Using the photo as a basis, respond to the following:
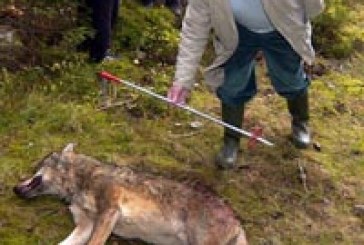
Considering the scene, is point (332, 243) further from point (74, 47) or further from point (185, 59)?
point (74, 47)

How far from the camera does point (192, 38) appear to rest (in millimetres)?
4984

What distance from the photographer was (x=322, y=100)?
6645 mm

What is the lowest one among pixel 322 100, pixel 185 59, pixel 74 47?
pixel 322 100

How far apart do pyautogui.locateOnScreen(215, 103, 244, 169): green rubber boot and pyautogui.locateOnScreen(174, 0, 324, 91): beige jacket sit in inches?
17.9

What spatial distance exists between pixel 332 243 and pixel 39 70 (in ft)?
7.73

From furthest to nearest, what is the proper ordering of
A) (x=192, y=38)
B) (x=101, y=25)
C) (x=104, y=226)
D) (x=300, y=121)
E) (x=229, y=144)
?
(x=101, y=25) < (x=300, y=121) < (x=229, y=144) < (x=192, y=38) < (x=104, y=226)

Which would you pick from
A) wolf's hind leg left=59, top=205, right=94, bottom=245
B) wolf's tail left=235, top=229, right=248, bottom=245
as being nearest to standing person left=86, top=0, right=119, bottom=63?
wolf's hind leg left=59, top=205, right=94, bottom=245

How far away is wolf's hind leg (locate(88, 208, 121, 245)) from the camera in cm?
438

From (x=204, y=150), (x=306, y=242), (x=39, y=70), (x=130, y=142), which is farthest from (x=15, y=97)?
(x=306, y=242)

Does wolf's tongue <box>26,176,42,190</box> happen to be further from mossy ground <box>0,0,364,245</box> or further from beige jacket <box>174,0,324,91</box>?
beige jacket <box>174,0,324,91</box>

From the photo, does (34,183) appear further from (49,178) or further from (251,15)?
(251,15)

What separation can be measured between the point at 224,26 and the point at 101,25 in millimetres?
1356

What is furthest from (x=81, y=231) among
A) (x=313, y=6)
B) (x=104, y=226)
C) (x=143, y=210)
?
(x=313, y=6)

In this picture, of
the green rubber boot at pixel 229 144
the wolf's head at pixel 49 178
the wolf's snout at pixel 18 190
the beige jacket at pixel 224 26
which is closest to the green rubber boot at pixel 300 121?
the green rubber boot at pixel 229 144
